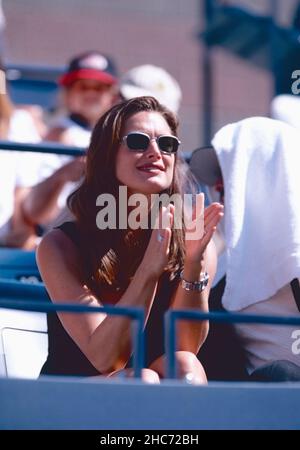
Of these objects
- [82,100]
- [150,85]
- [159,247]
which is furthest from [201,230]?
[82,100]

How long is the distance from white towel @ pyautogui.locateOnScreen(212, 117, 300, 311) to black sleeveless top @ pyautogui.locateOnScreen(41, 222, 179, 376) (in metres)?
0.26

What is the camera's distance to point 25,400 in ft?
9.07

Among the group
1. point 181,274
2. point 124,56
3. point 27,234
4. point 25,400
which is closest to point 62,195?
point 27,234

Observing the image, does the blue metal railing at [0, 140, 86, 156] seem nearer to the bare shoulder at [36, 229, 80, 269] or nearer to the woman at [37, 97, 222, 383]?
the woman at [37, 97, 222, 383]

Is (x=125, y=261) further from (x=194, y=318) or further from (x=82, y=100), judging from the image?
(x=82, y=100)

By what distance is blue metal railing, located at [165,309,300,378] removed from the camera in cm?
Result: 265

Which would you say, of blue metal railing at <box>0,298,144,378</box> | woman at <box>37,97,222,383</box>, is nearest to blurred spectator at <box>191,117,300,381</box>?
woman at <box>37,97,222,383</box>

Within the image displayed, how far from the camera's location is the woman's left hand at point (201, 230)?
9.59 ft

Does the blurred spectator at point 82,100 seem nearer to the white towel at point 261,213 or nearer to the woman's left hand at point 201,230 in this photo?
the white towel at point 261,213

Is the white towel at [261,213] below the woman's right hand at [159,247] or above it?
above

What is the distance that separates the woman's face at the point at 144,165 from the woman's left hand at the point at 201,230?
7.2 inches

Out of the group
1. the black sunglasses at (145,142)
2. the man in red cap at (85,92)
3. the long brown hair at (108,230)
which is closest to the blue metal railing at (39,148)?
the long brown hair at (108,230)

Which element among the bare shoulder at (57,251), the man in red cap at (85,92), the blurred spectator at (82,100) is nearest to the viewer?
the bare shoulder at (57,251)
